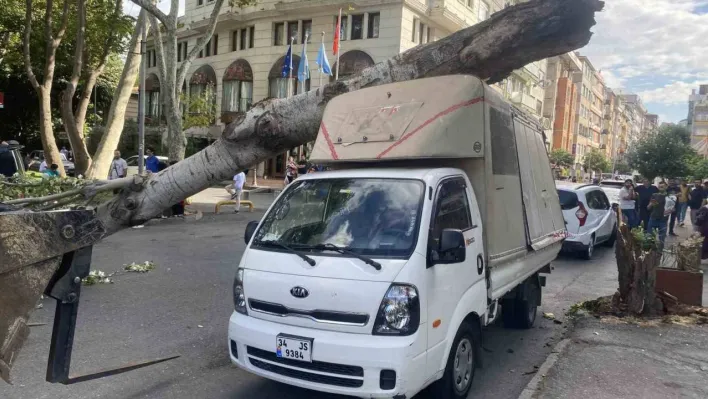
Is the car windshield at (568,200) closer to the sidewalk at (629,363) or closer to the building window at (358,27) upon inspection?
the sidewalk at (629,363)

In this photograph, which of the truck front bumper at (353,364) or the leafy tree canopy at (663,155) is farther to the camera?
the leafy tree canopy at (663,155)

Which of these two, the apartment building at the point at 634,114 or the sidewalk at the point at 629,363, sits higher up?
the apartment building at the point at 634,114

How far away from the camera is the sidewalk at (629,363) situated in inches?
180

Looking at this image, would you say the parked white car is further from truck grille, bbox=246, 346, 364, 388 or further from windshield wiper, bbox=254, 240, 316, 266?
truck grille, bbox=246, 346, 364, 388

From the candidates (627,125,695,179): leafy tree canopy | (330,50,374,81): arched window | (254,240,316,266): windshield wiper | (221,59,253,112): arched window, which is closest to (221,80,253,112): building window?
(221,59,253,112): arched window

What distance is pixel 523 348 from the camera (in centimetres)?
598

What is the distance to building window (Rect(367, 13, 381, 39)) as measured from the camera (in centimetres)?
2930

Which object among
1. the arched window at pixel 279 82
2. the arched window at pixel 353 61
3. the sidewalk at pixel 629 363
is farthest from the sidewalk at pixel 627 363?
the arched window at pixel 279 82

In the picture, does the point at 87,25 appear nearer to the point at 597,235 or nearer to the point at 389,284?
the point at 597,235

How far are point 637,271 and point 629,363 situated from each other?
1.84 meters

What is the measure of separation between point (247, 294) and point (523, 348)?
11.3ft

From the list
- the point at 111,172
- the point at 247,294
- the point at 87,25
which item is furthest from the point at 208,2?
the point at 247,294

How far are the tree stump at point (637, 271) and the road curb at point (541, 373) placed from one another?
1.60m

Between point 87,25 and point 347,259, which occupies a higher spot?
point 87,25
